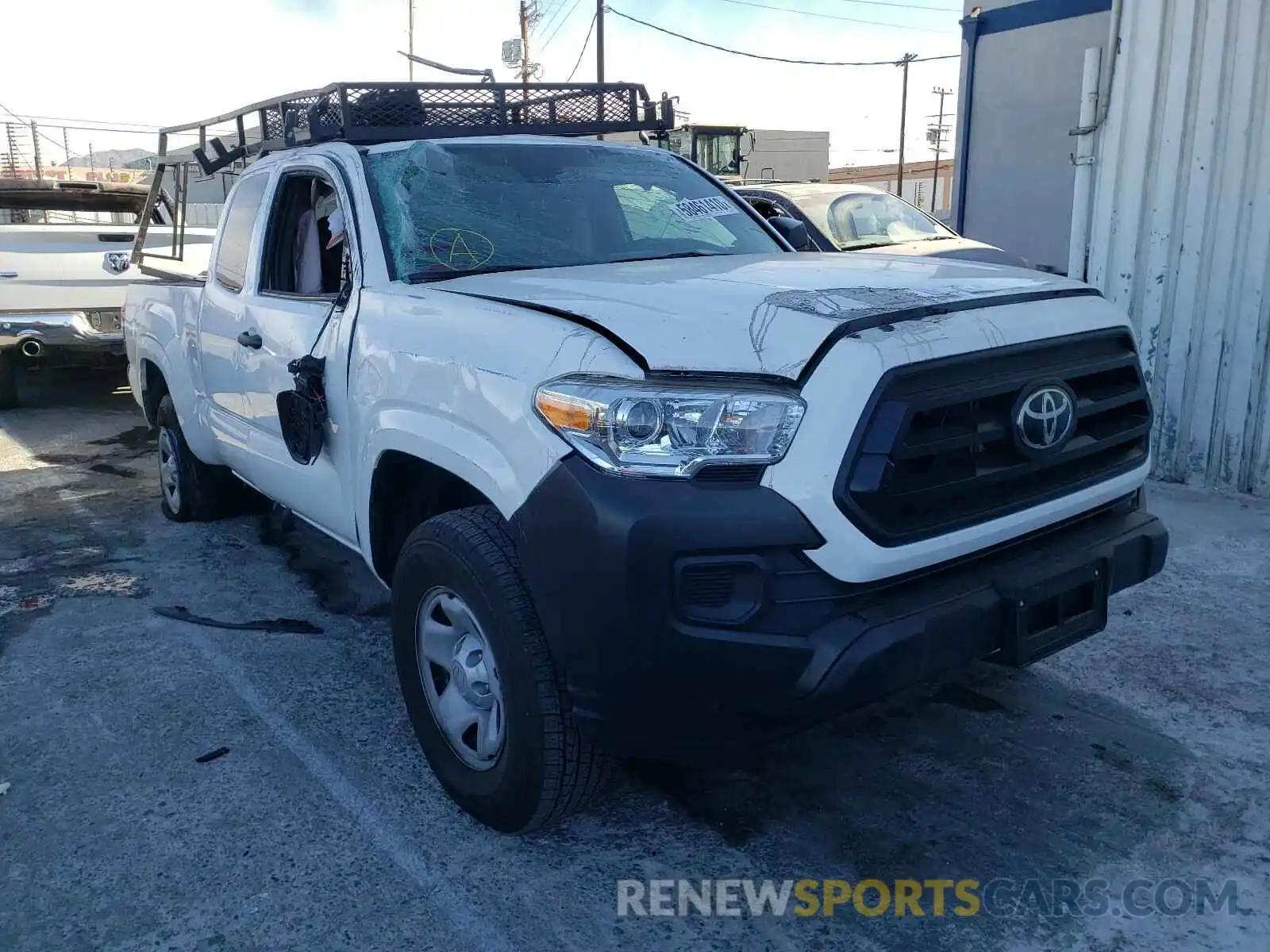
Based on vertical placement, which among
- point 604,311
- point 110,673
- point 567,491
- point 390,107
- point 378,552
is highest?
point 390,107

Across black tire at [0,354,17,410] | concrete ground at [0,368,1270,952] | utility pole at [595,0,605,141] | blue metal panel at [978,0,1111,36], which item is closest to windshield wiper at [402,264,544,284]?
concrete ground at [0,368,1270,952]

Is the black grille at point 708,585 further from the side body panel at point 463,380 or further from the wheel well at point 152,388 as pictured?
the wheel well at point 152,388

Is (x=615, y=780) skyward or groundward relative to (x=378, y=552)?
groundward

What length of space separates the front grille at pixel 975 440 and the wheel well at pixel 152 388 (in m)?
4.58

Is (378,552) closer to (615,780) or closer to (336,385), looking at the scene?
(336,385)

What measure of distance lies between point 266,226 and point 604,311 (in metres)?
2.18

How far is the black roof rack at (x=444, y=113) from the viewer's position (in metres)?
3.94

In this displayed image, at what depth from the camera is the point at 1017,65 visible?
35.6ft

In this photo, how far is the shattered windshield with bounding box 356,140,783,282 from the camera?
3.41 metres

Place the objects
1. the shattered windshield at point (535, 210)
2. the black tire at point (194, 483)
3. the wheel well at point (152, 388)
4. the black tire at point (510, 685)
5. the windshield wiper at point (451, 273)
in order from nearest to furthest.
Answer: the black tire at point (510, 685)
the windshield wiper at point (451, 273)
the shattered windshield at point (535, 210)
the black tire at point (194, 483)
the wheel well at point (152, 388)

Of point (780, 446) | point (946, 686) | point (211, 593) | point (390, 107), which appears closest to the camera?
point (780, 446)

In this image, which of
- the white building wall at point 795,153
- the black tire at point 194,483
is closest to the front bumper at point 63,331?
the black tire at point 194,483

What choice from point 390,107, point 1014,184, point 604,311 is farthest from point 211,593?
point 1014,184

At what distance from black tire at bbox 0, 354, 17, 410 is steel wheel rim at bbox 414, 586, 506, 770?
7.86 m
